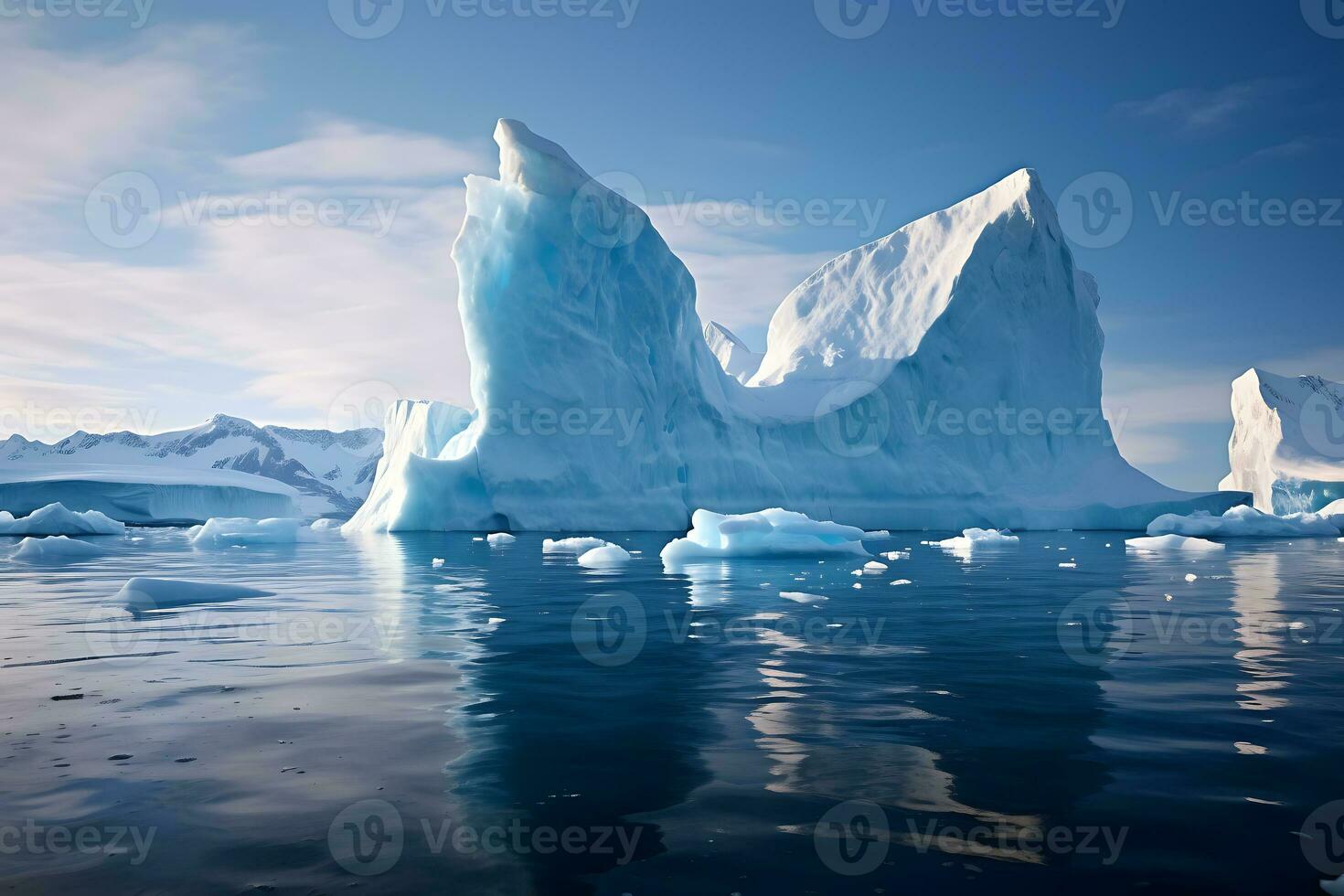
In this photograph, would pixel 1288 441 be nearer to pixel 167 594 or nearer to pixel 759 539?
pixel 759 539

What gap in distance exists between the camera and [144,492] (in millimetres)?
47750

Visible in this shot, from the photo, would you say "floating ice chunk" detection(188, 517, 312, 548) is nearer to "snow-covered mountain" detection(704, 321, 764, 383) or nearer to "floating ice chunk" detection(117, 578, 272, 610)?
"floating ice chunk" detection(117, 578, 272, 610)

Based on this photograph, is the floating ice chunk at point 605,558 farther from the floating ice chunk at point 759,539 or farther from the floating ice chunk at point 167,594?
the floating ice chunk at point 167,594

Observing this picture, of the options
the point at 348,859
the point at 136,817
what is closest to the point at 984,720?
the point at 348,859

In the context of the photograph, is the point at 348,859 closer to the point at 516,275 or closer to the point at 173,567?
the point at 173,567

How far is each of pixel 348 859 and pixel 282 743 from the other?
1.46m
